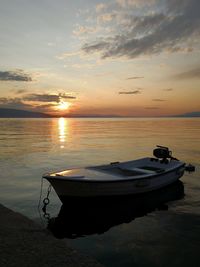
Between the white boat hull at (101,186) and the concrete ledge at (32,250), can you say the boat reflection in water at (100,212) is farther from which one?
the concrete ledge at (32,250)

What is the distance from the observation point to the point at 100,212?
624 inches

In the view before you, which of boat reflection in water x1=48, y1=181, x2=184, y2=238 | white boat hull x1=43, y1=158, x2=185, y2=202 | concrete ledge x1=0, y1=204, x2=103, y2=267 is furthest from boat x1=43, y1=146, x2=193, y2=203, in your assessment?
concrete ledge x1=0, y1=204, x2=103, y2=267

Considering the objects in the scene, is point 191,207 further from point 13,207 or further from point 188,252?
point 13,207

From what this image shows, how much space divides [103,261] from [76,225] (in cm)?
376

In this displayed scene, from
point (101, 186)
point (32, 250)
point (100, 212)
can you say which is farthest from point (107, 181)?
point (32, 250)

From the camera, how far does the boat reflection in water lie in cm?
1362

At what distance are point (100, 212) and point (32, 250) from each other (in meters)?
6.94

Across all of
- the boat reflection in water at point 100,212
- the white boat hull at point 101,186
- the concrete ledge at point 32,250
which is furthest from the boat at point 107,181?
the concrete ledge at point 32,250

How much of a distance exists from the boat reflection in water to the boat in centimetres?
53

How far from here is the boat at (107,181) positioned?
15203 millimetres

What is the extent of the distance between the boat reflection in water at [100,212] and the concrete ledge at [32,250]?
2.13 meters

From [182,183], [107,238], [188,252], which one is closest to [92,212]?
[107,238]

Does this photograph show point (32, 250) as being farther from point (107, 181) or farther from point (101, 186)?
point (107, 181)

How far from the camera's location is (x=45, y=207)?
16203mm
